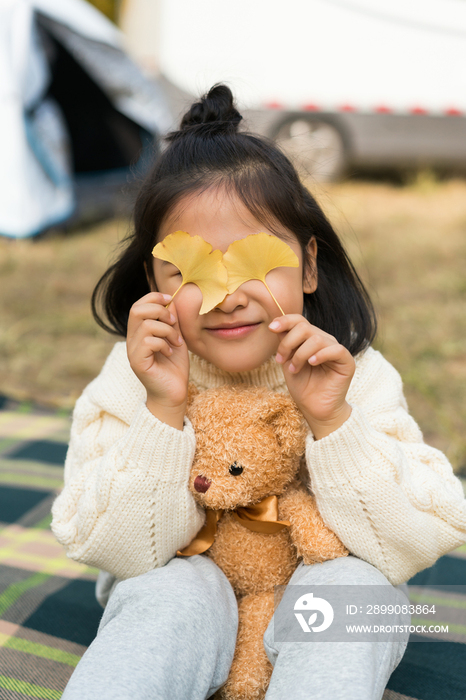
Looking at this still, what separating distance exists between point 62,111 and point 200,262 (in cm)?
423

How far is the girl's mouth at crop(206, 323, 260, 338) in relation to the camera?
1.06 metres

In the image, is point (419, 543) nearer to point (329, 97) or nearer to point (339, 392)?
point (339, 392)

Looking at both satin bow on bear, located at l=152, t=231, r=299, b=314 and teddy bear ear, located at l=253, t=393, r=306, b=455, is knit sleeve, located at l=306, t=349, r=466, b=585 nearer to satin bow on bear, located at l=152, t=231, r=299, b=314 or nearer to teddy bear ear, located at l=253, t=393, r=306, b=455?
teddy bear ear, located at l=253, t=393, r=306, b=455

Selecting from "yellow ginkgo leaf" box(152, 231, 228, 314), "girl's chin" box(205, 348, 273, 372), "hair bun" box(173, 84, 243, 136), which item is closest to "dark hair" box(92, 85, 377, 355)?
"hair bun" box(173, 84, 243, 136)

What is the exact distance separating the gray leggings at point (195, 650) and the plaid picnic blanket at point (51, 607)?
0.73 ft

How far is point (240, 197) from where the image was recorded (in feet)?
3.51

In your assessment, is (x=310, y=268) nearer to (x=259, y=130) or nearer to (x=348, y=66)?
(x=259, y=130)

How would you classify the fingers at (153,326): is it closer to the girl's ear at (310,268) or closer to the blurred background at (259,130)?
the girl's ear at (310,268)

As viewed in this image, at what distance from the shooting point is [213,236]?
1.05 m

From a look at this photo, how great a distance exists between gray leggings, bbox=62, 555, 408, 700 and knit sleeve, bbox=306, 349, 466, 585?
4 centimetres

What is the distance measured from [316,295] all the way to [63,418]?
130 centimetres

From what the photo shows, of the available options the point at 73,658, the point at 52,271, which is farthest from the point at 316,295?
the point at 52,271

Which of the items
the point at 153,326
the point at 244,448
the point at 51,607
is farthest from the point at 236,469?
the point at 51,607

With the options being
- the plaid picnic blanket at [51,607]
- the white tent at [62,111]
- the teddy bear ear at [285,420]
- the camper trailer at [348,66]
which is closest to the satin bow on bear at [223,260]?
the teddy bear ear at [285,420]
